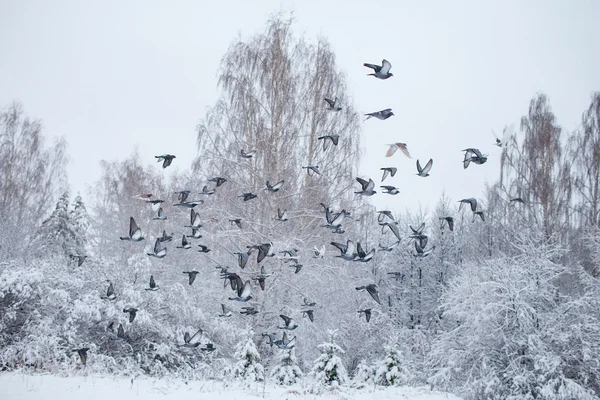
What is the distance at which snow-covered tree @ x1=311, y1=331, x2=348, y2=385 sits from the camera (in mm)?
8836

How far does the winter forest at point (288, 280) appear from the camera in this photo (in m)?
9.02

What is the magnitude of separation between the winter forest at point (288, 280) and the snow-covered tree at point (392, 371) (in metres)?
0.04

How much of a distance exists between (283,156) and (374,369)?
5.39 meters

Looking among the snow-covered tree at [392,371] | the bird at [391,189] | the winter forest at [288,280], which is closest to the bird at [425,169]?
the winter forest at [288,280]

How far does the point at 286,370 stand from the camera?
9.09 metres

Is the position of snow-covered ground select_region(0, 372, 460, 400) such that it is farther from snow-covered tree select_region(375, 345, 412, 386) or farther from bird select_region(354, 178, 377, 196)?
bird select_region(354, 178, 377, 196)

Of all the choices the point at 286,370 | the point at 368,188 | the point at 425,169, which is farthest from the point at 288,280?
the point at 425,169

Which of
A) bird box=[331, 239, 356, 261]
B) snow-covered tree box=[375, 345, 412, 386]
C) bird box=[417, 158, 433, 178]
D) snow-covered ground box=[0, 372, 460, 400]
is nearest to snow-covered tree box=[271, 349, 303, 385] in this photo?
snow-covered ground box=[0, 372, 460, 400]

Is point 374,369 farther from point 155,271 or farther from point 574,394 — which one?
point 155,271

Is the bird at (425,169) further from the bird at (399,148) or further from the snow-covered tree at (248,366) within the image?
the snow-covered tree at (248,366)

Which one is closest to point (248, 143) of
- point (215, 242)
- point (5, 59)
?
point (215, 242)

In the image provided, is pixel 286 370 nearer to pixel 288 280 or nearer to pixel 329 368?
pixel 329 368

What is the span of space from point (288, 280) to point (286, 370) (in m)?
2.22

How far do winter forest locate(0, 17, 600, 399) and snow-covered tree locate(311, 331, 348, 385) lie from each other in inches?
1.1
